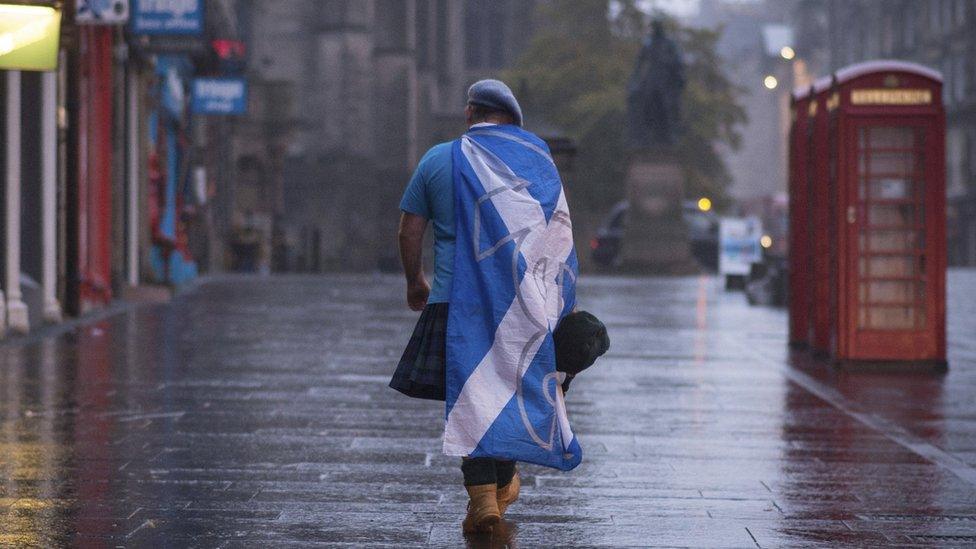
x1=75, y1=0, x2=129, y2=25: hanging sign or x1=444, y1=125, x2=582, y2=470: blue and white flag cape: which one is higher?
x1=75, y1=0, x2=129, y2=25: hanging sign

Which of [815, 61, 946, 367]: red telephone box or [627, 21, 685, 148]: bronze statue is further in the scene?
[627, 21, 685, 148]: bronze statue

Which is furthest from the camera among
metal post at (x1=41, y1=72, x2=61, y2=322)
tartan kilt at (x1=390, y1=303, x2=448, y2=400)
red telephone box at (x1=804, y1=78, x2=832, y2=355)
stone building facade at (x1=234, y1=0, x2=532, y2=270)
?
stone building facade at (x1=234, y1=0, x2=532, y2=270)

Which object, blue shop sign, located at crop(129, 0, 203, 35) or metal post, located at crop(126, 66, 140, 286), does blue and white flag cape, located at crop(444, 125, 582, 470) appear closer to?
blue shop sign, located at crop(129, 0, 203, 35)

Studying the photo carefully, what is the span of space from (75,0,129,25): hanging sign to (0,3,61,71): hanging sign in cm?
704

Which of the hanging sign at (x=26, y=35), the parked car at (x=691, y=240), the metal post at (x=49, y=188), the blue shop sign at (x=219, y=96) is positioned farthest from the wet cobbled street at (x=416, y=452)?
the parked car at (x=691, y=240)

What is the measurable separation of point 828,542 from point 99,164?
55.4 feet

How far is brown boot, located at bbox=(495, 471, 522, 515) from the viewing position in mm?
6156

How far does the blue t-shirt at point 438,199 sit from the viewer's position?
6.05m

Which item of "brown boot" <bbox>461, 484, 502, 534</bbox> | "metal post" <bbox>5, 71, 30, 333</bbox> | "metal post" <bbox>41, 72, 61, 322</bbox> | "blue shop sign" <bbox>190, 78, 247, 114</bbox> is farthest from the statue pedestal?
"brown boot" <bbox>461, 484, 502, 534</bbox>

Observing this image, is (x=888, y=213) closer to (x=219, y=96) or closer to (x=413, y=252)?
(x=413, y=252)

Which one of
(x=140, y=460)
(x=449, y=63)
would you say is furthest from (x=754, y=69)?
(x=140, y=460)

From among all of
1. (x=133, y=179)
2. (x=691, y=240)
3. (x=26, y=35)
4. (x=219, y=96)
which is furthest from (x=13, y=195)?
(x=691, y=240)

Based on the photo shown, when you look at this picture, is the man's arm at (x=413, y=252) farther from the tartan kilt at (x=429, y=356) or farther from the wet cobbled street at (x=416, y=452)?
the wet cobbled street at (x=416, y=452)

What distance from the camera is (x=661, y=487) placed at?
7152mm
